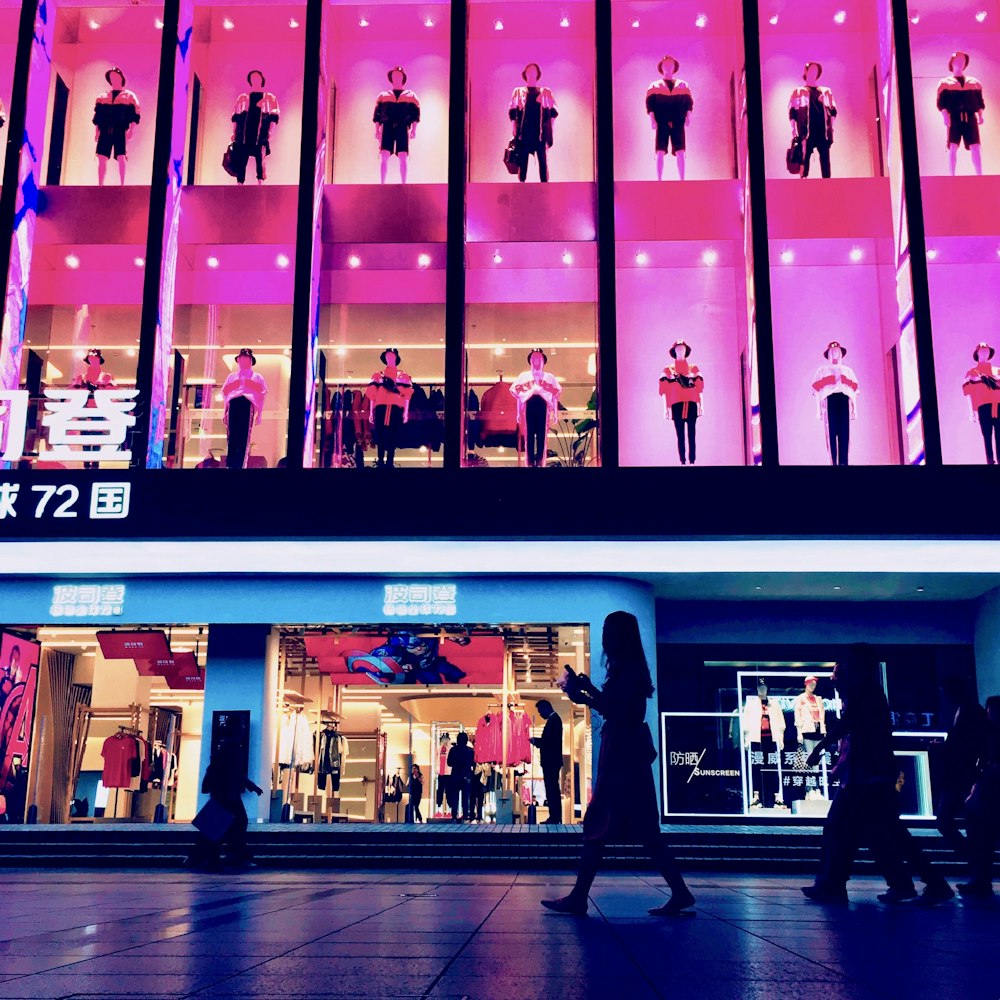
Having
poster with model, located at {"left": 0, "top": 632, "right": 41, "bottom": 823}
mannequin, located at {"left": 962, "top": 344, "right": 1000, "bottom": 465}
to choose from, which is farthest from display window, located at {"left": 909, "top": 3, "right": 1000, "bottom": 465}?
poster with model, located at {"left": 0, "top": 632, "right": 41, "bottom": 823}

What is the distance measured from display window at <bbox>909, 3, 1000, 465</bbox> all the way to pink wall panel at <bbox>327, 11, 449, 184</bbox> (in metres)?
7.76

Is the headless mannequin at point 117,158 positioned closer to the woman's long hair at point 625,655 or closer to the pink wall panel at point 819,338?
the pink wall panel at point 819,338

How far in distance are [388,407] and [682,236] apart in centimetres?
533

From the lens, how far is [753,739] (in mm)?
16062

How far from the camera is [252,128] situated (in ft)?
58.2

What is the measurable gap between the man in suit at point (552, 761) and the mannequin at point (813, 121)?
30.9ft

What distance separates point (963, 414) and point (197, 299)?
11837 mm

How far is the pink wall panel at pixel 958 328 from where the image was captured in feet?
54.1

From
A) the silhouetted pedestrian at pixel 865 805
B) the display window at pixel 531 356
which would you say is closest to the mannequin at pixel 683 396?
the display window at pixel 531 356

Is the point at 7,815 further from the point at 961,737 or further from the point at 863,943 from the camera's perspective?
the point at 863,943

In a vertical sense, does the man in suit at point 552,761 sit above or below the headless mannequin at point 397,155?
below

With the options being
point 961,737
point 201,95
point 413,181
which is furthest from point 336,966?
point 201,95

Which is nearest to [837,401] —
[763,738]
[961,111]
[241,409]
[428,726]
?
[763,738]

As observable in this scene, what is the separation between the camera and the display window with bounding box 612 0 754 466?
1672 centimetres
